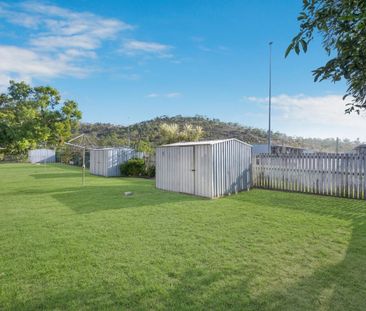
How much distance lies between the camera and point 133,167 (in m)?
18.7

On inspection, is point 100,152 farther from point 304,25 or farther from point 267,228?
point 304,25

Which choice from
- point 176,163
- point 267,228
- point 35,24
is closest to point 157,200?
point 176,163

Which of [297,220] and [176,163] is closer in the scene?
[297,220]

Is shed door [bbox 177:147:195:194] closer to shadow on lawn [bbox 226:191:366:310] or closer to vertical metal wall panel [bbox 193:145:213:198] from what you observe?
vertical metal wall panel [bbox 193:145:213:198]

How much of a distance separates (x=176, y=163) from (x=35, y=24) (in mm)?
7969

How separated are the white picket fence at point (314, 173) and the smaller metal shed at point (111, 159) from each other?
11.0 metres

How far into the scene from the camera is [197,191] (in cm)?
946

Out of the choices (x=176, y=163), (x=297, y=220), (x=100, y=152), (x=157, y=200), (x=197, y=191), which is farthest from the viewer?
(x=100, y=152)

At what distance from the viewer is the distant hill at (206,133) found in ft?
103

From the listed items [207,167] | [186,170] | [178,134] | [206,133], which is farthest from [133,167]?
[206,133]

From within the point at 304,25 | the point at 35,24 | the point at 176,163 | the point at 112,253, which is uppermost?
the point at 35,24

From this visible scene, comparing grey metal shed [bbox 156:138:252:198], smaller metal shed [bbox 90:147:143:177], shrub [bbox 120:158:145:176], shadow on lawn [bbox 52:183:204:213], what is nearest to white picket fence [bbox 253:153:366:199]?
grey metal shed [bbox 156:138:252:198]

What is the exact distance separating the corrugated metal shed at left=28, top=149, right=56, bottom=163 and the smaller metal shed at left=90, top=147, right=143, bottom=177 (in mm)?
22104

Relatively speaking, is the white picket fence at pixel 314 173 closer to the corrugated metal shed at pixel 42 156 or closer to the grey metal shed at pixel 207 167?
the grey metal shed at pixel 207 167
